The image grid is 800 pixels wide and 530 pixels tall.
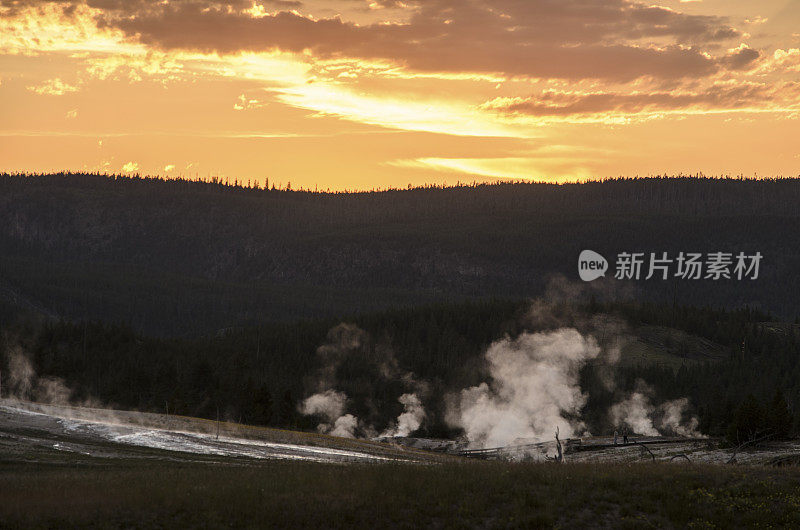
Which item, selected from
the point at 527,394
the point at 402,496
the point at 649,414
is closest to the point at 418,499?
the point at 402,496

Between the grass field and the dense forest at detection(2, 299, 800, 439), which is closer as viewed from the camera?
the grass field

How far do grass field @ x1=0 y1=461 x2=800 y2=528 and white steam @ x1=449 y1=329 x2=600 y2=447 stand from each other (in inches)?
1899

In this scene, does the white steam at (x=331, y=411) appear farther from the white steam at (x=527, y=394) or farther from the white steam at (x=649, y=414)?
the white steam at (x=649, y=414)

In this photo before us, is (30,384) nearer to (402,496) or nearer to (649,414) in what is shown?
(649,414)

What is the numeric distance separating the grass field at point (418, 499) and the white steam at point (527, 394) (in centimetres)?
4823

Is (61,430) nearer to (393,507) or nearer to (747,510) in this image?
(393,507)

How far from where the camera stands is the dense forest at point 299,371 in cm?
13550

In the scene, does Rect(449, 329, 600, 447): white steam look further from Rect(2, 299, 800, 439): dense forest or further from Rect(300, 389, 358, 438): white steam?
Rect(300, 389, 358, 438): white steam

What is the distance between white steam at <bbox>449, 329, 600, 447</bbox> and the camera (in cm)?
10931

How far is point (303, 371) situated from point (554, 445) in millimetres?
100319

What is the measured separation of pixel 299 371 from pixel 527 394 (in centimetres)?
5579

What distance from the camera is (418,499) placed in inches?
1548

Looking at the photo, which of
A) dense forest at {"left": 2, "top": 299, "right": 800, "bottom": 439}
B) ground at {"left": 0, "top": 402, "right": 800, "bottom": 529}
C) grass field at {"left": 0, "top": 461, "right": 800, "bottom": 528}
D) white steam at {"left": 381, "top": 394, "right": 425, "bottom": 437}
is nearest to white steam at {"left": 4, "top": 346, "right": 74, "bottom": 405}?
dense forest at {"left": 2, "top": 299, "right": 800, "bottom": 439}

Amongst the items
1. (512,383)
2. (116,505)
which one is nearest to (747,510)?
(116,505)
